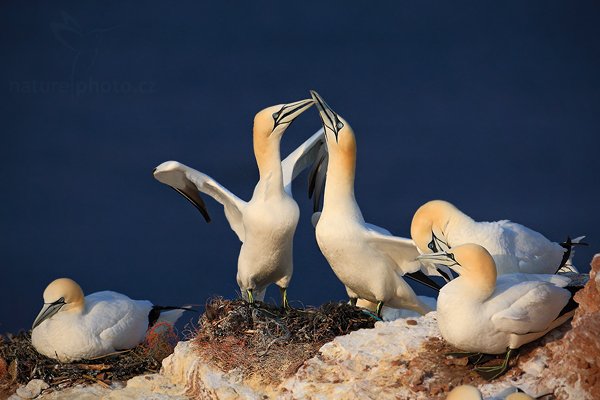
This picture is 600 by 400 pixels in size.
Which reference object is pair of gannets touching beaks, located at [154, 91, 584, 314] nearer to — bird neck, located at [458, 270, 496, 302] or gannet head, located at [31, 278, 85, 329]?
gannet head, located at [31, 278, 85, 329]

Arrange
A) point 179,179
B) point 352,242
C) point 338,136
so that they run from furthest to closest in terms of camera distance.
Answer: point 179,179 → point 338,136 → point 352,242

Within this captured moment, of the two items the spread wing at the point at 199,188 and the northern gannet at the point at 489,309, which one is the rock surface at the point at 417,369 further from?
the spread wing at the point at 199,188

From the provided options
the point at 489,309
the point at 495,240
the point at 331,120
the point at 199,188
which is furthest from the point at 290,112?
the point at 489,309

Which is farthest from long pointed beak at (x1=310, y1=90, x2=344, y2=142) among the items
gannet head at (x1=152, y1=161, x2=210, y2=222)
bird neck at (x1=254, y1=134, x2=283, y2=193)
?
gannet head at (x1=152, y1=161, x2=210, y2=222)

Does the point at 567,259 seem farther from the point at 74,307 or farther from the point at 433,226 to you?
the point at 74,307

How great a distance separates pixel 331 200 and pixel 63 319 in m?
2.18

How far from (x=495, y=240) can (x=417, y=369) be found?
1.72 meters

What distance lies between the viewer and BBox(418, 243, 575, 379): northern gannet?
6023mm

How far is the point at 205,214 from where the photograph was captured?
374 inches

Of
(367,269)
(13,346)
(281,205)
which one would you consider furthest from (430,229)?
(13,346)

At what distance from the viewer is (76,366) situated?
8367 mm

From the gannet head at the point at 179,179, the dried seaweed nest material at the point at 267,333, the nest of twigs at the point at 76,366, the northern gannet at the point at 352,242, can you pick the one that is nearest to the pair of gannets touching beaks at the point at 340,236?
the northern gannet at the point at 352,242

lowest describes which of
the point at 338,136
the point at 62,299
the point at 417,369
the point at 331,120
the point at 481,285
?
the point at 62,299

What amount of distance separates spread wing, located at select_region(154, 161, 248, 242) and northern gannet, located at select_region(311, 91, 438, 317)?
99 cm
